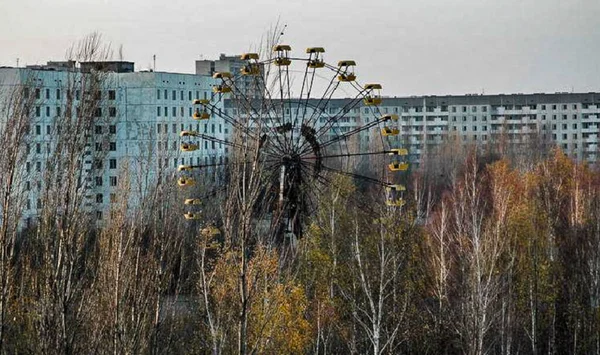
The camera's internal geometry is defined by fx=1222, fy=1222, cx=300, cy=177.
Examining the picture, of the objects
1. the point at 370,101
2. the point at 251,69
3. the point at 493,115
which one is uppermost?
the point at 493,115

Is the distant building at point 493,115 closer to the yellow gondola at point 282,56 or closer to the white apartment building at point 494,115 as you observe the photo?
the white apartment building at point 494,115

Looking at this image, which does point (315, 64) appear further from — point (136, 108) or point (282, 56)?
point (136, 108)

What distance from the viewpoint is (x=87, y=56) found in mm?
15008

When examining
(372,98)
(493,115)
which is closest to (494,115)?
(493,115)

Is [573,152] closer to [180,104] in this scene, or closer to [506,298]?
[180,104]

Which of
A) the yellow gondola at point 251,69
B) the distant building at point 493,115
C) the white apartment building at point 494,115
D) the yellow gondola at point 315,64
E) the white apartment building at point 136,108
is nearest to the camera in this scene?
the yellow gondola at point 251,69

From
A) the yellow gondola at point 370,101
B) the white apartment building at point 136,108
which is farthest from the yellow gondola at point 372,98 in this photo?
the white apartment building at point 136,108

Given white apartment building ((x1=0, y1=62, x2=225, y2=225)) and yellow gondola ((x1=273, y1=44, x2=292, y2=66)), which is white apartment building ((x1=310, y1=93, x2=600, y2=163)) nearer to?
white apartment building ((x1=0, y1=62, x2=225, y2=225))

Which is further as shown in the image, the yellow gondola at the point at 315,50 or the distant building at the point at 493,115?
the distant building at the point at 493,115

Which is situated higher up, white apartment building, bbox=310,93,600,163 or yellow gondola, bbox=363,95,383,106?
white apartment building, bbox=310,93,600,163

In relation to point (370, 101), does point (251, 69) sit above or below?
above

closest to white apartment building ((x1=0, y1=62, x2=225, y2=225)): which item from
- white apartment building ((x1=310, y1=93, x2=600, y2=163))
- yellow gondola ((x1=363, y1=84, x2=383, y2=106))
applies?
yellow gondola ((x1=363, y1=84, x2=383, y2=106))

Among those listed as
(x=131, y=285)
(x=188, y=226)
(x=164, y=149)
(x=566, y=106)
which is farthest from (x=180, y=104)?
(x=566, y=106)

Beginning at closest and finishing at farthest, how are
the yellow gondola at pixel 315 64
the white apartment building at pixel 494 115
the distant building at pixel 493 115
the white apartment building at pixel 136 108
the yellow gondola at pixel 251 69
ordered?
the yellow gondola at pixel 251 69 < the yellow gondola at pixel 315 64 < the white apartment building at pixel 136 108 < the distant building at pixel 493 115 < the white apartment building at pixel 494 115
